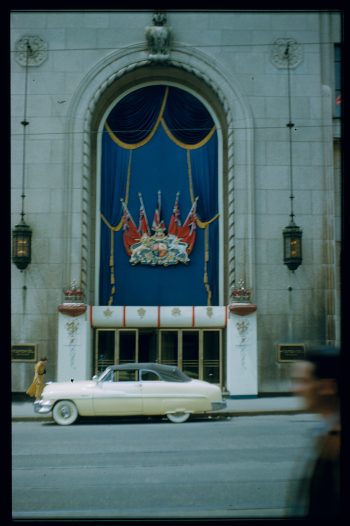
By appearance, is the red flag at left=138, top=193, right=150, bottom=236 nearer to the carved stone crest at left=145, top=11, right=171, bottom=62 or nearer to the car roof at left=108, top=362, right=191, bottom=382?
A: the carved stone crest at left=145, top=11, right=171, bottom=62

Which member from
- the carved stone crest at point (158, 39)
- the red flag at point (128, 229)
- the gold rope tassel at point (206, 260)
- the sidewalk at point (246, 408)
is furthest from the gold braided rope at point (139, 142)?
the sidewalk at point (246, 408)

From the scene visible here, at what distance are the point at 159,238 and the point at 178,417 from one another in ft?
24.4

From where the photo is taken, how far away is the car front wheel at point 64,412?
1388cm

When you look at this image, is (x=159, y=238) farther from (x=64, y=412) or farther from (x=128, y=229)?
(x=64, y=412)

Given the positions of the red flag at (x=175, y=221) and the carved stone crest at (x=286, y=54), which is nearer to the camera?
the carved stone crest at (x=286, y=54)

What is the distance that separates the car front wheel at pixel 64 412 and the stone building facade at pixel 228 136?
4.84 m

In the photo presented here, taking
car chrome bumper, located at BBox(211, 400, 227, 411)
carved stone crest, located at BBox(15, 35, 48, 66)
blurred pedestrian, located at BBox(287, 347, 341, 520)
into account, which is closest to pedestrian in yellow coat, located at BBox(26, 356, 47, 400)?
car chrome bumper, located at BBox(211, 400, 227, 411)

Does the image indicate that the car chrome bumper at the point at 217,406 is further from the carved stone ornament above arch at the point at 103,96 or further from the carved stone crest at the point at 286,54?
the carved stone crest at the point at 286,54

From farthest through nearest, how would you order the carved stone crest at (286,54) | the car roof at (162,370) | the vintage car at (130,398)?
the carved stone crest at (286,54)
the car roof at (162,370)
the vintage car at (130,398)

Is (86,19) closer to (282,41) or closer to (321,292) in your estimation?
(282,41)

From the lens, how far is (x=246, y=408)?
16.0m

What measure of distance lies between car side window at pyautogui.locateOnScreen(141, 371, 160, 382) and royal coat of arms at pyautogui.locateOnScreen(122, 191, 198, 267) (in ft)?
20.9

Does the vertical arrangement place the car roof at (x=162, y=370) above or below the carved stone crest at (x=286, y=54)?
below

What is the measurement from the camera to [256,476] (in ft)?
27.2
